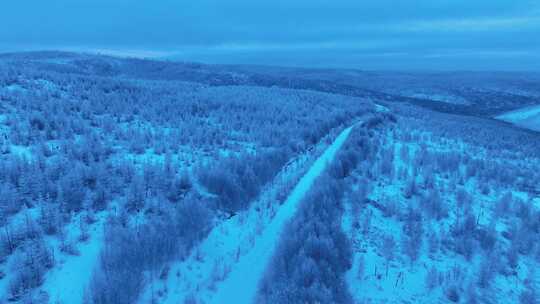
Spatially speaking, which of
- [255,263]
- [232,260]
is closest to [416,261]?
[255,263]

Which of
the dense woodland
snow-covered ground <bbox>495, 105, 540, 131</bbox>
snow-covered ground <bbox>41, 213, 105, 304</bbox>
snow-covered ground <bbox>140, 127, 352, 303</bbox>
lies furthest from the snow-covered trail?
snow-covered ground <bbox>495, 105, 540, 131</bbox>

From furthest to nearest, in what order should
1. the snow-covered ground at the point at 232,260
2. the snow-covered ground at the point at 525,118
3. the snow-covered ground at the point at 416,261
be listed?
1. the snow-covered ground at the point at 525,118
2. the snow-covered ground at the point at 416,261
3. the snow-covered ground at the point at 232,260

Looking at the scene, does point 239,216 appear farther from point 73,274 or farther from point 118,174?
point 73,274

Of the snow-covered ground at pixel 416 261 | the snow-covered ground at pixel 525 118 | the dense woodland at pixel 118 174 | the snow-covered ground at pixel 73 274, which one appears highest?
the dense woodland at pixel 118 174

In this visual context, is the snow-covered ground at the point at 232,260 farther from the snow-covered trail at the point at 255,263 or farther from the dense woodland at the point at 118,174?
the dense woodland at the point at 118,174

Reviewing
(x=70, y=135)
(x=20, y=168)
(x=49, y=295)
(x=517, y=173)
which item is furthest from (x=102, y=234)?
(x=517, y=173)

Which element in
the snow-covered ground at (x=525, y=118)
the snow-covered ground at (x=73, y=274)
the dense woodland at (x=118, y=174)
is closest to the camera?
the snow-covered ground at (x=73, y=274)

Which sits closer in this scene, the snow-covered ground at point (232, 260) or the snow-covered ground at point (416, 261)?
the snow-covered ground at point (232, 260)

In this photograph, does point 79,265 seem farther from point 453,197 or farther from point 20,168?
point 453,197

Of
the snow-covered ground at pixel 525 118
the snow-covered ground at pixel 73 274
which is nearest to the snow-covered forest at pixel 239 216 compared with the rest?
the snow-covered ground at pixel 73 274

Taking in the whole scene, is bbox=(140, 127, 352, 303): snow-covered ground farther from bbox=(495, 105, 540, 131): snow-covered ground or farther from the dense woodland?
bbox=(495, 105, 540, 131): snow-covered ground
